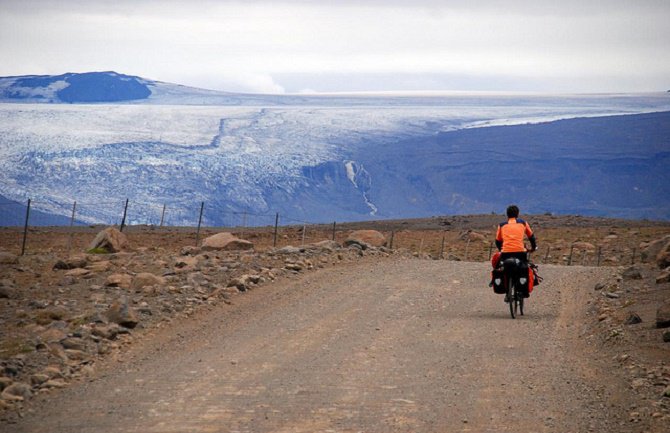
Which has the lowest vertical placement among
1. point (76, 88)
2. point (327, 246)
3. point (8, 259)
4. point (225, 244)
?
point (8, 259)

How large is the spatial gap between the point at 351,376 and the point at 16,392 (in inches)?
119

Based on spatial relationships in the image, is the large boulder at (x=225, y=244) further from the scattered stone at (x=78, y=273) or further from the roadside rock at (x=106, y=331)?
the roadside rock at (x=106, y=331)

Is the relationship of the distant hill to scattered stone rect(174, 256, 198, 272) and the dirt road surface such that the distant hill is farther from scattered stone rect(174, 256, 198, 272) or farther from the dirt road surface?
the dirt road surface

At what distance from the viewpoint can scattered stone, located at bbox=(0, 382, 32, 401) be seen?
902cm

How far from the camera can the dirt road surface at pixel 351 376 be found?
827cm

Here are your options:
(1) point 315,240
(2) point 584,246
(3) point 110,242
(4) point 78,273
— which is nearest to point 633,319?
(4) point 78,273

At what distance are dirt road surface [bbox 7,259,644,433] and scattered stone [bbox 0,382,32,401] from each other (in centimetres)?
13

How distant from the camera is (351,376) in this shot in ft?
32.6

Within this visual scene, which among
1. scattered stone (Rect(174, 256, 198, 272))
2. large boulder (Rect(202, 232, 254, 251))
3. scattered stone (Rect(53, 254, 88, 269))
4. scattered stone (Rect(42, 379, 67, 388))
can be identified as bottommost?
large boulder (Rect(202, 232, 254, 251))

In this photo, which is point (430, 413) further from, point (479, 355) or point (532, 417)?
point (479, 355)

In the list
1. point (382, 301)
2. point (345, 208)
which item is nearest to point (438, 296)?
point (382, 301)

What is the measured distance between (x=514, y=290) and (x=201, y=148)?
7246cm

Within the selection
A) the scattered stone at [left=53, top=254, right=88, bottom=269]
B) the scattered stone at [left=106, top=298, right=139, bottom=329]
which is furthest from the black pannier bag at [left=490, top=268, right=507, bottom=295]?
the scattered stone at [left=53, top=254, right=88, bottom=269]

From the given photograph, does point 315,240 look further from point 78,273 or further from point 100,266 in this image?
point 78,273
